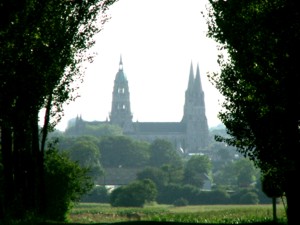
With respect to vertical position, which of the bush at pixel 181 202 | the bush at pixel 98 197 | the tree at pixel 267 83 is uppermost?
the tree at pixel 267 83

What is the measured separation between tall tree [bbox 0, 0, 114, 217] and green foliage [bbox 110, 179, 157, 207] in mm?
91382

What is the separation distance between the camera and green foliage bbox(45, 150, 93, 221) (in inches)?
1748

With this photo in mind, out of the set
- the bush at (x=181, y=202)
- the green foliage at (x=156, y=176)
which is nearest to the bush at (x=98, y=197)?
the bush at (x=181, y=202)

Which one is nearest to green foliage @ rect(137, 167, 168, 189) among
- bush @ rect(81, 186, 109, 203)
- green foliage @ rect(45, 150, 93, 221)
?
bush @ rect(81, 186, 109, 203)

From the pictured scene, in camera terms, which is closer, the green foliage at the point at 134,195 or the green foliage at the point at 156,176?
the green foliage at the point at 134,195

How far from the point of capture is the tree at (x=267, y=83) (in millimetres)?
24906

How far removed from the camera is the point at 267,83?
2586cm

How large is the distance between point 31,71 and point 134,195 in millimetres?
99485

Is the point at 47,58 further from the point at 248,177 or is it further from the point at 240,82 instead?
the point at 248,177

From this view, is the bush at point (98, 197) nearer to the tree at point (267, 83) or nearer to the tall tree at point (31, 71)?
the tall tree at point (31, 71)

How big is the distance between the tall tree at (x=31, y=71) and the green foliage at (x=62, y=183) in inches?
361

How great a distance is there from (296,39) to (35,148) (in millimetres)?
13926

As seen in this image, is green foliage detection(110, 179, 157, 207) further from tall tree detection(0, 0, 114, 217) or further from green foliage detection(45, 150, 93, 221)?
tall tree detection(0, 0, 114, 217)

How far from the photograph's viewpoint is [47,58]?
99.3 ft
